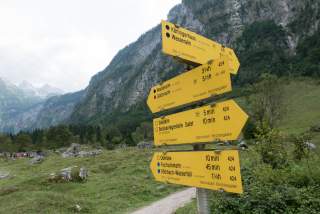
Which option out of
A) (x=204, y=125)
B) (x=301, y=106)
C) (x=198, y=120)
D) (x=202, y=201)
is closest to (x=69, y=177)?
(x=202, y=201)

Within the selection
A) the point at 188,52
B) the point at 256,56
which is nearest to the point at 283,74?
the point at 256,56

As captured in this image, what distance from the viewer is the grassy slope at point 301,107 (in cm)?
6529

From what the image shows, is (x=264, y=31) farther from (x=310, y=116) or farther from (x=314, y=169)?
(x=314, y=169)

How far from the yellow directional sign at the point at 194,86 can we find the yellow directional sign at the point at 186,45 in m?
0.47

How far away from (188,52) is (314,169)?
941cm

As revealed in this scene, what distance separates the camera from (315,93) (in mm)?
99688

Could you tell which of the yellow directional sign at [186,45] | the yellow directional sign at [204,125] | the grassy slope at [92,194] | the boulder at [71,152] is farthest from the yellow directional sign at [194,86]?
the boulder at [71,152]

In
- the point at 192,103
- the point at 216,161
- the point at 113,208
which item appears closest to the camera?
the point at 216,161

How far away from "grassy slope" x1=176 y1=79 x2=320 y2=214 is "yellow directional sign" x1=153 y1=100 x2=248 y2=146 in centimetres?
3821

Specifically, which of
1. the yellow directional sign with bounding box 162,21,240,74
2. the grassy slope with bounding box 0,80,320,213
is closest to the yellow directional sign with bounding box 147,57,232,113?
the yellow directional sign with bounding box 162,21,240,74

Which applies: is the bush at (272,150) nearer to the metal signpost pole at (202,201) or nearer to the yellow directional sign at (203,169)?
the yellow directional sign at (203,169)

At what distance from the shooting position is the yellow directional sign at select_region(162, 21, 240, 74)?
7504mm

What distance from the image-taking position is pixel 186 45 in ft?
25.1

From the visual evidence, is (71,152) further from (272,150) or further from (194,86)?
(194,86)
